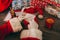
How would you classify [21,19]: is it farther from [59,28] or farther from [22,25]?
[59,28]

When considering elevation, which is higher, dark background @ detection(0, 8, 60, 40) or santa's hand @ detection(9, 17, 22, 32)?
santa's hand @ detection(9, 17, 22, 32)

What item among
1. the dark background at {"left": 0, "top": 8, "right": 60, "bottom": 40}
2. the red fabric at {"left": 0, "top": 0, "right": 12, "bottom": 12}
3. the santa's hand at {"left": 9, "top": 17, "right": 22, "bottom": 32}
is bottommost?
the dark background at {"left": 0, "top": 8, "right": 60, "bottom": 40}

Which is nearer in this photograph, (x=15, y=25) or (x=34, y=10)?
(x=15, y=25)

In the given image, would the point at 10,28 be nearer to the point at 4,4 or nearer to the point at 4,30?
the point at 4,30

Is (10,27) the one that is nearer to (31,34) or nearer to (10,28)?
(10,28)

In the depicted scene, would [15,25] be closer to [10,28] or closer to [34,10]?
[10,28]

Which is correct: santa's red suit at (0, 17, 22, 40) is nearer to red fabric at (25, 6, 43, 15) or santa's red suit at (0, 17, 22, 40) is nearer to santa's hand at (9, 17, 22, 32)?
santa's hand at (9, 17, 22, 32)

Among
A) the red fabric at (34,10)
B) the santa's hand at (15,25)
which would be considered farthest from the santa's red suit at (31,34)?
the red fabric at (34,10)

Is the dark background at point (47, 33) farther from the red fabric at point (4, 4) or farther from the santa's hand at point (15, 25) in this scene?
the red fabric at point (4, 4)

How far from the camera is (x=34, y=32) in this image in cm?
66

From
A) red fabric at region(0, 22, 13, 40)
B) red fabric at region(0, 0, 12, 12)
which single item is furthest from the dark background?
red fabric at region(0, 0, 12, 12)

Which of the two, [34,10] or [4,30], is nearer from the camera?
[4,30]

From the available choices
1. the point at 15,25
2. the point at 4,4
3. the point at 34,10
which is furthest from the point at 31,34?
the point at 4,4

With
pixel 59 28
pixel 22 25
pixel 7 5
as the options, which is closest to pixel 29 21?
pixel 22 25
